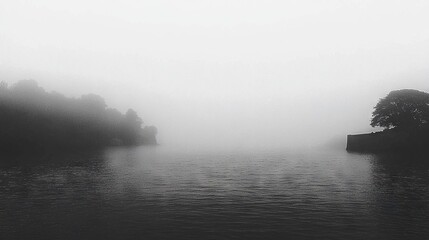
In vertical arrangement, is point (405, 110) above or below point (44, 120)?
above

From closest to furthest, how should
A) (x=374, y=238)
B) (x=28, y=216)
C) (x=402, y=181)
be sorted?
(x=374, y=238) < (x=28, y=216) < (x=402, y=181)

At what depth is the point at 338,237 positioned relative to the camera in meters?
21.5

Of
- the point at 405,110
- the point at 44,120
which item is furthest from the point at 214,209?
the point at 44,120

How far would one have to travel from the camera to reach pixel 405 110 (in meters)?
130

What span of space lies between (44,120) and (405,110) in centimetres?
15721

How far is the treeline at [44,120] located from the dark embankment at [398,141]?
135 metres

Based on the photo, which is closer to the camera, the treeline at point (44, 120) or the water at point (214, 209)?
the water at point (214, 209)

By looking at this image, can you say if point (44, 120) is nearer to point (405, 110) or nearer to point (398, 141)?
point (398, 141)

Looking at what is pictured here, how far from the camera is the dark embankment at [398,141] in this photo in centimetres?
→ 12181

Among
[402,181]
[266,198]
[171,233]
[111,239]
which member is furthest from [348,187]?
[111,239]

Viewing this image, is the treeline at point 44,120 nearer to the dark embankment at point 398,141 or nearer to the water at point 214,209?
the water at point 214,209

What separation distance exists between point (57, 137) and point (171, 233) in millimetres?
149538

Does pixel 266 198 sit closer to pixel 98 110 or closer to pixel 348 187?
pixel 348 187

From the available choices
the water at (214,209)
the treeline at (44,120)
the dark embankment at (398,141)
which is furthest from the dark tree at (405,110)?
the treeline at (44,120)
